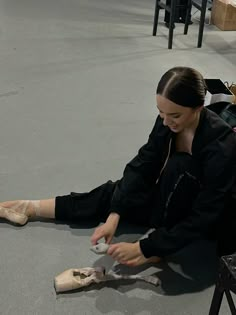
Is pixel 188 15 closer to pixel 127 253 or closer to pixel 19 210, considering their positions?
pixel 19 210

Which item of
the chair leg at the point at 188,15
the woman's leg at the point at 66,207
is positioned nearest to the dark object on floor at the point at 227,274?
the woman's leg at the point at 66,207

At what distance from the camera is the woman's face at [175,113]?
4.23 ft

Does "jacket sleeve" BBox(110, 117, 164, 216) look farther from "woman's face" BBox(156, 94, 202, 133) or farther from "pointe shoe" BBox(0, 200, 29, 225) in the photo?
"pointe shoe" BBox(0, 200, 29, 225)

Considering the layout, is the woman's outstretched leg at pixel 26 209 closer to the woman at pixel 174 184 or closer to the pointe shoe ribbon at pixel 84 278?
the woman at pixel 174 184

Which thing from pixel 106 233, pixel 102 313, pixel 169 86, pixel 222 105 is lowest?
pixel 102 313

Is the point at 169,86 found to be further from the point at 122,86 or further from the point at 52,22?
the point at 52,22

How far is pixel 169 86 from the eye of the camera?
127 cm

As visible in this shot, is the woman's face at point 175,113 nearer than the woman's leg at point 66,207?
Yes

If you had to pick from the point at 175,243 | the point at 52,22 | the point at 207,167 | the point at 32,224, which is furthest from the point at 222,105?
the point at 52,22

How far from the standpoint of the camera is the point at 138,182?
1.58m

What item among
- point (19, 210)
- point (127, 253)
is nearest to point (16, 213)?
point (19, 210)

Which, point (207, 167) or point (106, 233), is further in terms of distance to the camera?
point (106, 233)

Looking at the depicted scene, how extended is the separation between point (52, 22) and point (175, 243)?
3.25 metres

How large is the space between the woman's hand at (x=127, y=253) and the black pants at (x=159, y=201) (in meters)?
0.16
